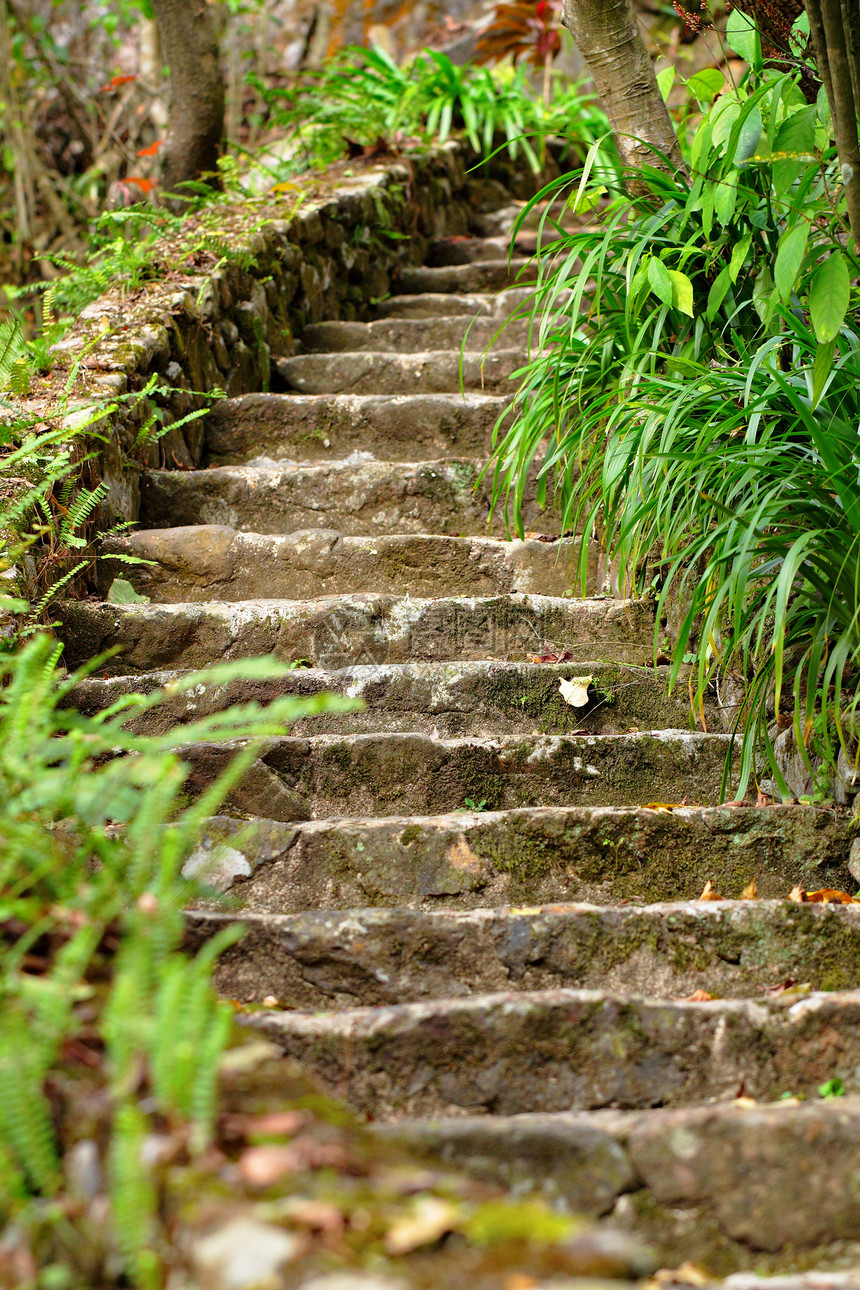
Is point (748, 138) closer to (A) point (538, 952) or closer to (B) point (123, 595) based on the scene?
(A) point (538, 952)

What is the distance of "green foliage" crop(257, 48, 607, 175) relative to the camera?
4.77m

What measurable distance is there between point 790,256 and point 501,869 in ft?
3.59

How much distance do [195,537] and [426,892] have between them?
1.30m

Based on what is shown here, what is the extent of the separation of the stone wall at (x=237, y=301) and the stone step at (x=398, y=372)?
162 millimetres

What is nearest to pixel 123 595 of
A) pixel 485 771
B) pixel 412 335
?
pixel 485 771

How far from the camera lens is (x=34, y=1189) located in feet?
2.76

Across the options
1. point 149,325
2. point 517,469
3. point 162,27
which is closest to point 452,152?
point 162,27

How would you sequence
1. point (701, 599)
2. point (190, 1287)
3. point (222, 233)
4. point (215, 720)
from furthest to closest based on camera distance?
point (222, 233), point (701, 599), point (215, 720), point (190, 1287)

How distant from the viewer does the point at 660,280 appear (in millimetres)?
1996

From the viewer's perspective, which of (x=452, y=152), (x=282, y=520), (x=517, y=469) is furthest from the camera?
(x=452, y=152)

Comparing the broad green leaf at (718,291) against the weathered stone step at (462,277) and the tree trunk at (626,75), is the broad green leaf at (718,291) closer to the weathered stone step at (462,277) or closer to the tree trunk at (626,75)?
the tree trunk at (626,75)

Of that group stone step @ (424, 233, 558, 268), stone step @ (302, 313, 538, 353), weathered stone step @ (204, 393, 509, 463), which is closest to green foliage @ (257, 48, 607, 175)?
stone step @ (424, 233, 558, 268)

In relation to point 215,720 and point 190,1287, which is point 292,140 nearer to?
point 215,720

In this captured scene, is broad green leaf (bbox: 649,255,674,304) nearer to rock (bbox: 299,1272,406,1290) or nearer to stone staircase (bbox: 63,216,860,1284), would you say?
stone staircase (bbox: 63,216,860,1284)
